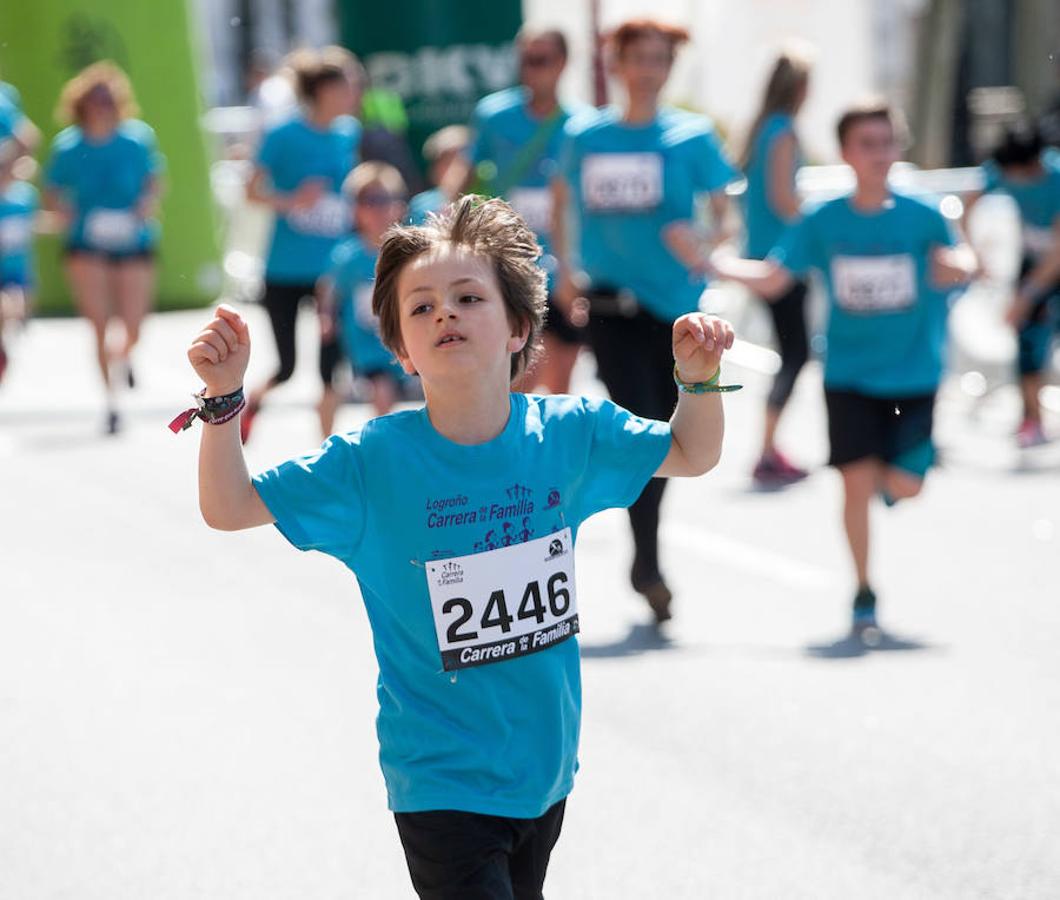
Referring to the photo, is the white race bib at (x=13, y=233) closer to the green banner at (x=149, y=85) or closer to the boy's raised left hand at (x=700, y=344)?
the green banner at (x=149, y=85)

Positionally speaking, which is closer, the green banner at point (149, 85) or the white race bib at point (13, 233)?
the white race bib at point (13, 233)

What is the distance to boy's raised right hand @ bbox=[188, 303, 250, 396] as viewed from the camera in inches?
134

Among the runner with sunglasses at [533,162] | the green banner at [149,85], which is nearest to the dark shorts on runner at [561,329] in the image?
the runner with sunglasses at [533,162]

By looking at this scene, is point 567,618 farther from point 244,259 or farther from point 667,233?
point 244,259

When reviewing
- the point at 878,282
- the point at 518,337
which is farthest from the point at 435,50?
the point at 518,337

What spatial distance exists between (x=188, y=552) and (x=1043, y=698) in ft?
13.0

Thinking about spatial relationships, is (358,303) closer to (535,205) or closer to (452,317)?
(535,205)

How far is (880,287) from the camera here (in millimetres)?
7559

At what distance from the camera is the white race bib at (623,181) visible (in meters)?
7.89

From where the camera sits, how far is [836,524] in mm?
9820

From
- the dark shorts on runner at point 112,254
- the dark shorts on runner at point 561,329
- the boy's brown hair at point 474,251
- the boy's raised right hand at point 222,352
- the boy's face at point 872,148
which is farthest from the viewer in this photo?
the dark shorts on runner at point 112,254

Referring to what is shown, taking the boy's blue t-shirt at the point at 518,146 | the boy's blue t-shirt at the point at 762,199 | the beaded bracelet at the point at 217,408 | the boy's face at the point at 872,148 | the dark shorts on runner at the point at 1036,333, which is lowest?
the dark shorts on runner at the point at 1036,333

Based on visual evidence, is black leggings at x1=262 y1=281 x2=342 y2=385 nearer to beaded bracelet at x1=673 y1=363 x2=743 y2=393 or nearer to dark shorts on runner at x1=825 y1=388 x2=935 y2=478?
dark shorts on runner at x1=825 y1=388 x2=935 y2=478

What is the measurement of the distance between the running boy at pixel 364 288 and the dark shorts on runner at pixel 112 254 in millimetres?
2441
